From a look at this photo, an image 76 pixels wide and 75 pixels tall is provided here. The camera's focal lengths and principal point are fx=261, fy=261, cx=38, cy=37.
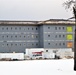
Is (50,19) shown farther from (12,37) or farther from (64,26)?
(12,37)

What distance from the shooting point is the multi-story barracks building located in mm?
58812

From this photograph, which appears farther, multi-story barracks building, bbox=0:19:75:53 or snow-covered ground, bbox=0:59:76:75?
multi-story barracks building, bbox=0:19:75:53

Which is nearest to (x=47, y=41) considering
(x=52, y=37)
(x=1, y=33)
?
(x=52, y=37)

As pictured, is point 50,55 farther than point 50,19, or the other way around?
point 50,19

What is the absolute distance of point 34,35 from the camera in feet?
199

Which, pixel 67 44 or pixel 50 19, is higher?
Result: pixel 50 19

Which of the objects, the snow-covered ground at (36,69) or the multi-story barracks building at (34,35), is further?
the multi-story barracks building at (34,35)

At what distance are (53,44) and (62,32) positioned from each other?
3566 millimetres

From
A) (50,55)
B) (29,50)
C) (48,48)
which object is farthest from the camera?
(48,48)

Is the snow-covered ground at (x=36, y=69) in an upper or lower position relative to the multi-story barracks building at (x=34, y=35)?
lower

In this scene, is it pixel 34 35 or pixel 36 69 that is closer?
pixel 36 69

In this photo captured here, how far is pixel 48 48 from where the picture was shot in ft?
192

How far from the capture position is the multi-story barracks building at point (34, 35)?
193 ft

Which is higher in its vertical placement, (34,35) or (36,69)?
(34,35)
